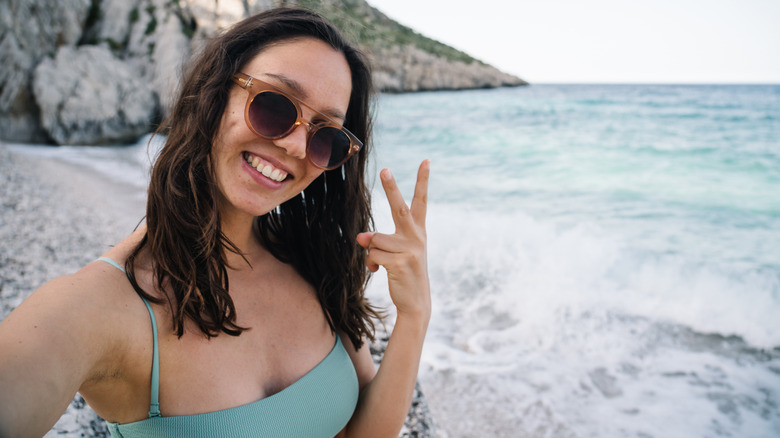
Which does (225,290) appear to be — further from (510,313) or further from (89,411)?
(510,313)

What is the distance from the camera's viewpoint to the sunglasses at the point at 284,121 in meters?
1.43

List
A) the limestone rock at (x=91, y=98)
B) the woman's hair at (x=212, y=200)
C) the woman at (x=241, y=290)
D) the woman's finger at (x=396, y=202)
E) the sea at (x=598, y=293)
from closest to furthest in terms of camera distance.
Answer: the woman at (x=241, y=290) → the woman's hair at (x=212, y=200) → the woman's finger at (x=396, y=202) → the sea at (x=598, y=293) → the limestone rock at (x=91, y=98)

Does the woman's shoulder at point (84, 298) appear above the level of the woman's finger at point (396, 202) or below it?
below

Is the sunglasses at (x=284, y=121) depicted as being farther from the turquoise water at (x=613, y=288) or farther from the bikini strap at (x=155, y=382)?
the turquoise water at (x=613, y=288)

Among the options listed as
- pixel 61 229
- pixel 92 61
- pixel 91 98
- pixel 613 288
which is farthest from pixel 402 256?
Answer: pixel 92 61

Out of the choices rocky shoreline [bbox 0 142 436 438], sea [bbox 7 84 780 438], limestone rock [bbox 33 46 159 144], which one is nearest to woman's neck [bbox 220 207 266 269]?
sea [bbox 7 84 780 438]

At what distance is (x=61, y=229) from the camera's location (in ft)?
17.9

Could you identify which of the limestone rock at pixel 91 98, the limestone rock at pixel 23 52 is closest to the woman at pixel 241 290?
the limestone rock at pixel 91 98

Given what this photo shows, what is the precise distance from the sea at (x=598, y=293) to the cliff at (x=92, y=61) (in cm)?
178

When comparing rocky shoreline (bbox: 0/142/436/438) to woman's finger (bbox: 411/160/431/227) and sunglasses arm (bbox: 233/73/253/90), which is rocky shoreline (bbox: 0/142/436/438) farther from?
sunglasses arm (bbox: 233/73/253/90)

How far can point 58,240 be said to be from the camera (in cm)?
502

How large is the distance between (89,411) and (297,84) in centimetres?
201

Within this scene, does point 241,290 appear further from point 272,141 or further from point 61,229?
point 61,229

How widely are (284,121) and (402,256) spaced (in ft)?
1.91
